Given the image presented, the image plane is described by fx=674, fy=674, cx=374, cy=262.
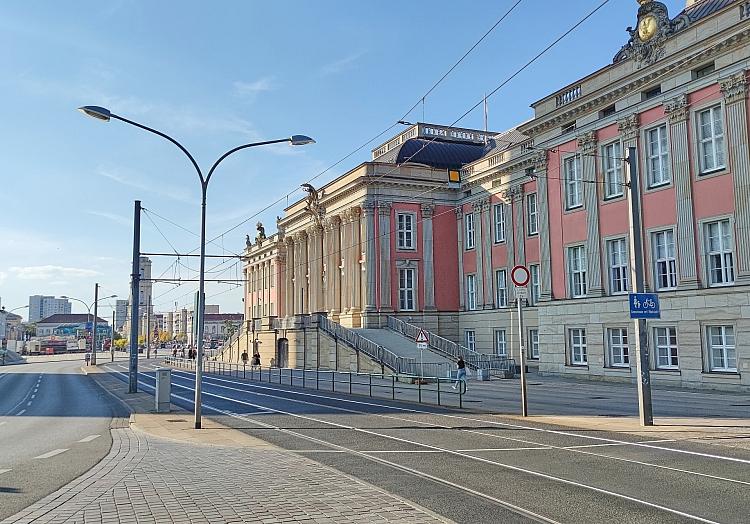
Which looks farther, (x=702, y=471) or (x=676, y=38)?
(x=676, y=38)

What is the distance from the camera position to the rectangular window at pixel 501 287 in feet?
151

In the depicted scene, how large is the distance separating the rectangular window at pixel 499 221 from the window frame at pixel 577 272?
10619mm

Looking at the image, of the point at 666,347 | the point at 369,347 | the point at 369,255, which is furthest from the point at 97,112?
the point at 369,255

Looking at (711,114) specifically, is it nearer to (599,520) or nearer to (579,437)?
(579,437)

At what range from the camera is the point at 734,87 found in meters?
26.2

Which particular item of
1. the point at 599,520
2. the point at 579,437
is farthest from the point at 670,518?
the point at 579,437

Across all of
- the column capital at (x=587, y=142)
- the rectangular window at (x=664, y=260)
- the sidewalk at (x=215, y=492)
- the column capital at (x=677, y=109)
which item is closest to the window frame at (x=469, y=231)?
the column capital at (x=587, y=142)

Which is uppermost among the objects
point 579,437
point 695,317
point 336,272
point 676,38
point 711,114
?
point 676,38

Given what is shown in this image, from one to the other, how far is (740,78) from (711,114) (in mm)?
2018

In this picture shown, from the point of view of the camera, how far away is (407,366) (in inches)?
1533

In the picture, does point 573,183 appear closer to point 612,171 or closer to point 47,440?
point 612,171

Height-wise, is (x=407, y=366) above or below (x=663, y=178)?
below

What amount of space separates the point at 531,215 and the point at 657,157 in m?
13.3

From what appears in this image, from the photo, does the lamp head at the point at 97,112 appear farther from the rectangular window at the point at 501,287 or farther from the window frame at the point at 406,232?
the window frame at the point at 406,232
